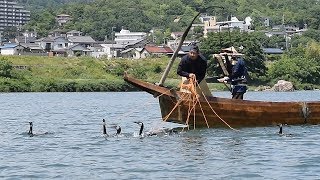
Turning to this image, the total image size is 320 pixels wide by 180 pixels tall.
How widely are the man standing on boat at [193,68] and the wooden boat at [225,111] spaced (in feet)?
1.54

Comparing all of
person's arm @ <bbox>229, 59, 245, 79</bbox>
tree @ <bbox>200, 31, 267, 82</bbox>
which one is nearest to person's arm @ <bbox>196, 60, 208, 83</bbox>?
person's arm @ <bbox>229, 59, 245, 79</bbox>

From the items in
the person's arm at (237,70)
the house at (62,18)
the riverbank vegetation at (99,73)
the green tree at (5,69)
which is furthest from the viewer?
the house at (62,18)

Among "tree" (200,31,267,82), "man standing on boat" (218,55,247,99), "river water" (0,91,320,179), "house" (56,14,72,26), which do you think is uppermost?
"house" (56,14,72,26)

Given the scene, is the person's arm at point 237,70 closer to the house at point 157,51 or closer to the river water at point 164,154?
the river water at point 164,154

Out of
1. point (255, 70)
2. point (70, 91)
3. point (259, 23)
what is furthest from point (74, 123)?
point (259, 23)

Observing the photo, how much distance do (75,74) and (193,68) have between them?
7235 cm

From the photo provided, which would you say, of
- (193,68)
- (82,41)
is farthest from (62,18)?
(193,68)

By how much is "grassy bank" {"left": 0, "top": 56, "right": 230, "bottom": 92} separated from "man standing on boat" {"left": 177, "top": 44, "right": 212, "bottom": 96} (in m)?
53.8

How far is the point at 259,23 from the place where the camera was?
632 ft

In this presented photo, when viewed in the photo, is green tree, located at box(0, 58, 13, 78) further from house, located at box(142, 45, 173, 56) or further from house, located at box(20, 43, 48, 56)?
house, located at box(142, 45, 173, 56)

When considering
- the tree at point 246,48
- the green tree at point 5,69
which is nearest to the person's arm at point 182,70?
the tree at point 246,48

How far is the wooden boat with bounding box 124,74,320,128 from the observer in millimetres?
27688

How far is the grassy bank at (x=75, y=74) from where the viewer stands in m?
88.1

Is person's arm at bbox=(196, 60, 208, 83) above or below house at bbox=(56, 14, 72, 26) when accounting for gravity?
below
